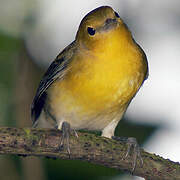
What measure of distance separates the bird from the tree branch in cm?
23

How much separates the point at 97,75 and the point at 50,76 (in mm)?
985

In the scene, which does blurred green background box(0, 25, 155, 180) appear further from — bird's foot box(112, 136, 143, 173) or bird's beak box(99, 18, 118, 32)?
bird's beak box(99, 18, 118, 32)

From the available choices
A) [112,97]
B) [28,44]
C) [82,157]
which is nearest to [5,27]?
[28,44]

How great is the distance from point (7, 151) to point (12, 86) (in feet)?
6.92

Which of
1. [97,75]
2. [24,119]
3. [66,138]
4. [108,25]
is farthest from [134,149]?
[24,119]

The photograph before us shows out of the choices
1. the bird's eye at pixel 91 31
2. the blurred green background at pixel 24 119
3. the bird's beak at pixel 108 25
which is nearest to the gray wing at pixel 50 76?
the blurred green background at pixel 24 119

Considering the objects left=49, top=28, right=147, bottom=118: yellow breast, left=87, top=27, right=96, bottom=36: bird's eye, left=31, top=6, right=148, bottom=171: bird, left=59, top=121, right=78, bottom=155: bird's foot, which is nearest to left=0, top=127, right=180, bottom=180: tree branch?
left=59, top=121, right=78, bottom=155: bird's foot

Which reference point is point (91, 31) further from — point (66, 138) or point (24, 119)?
point (24, 119)

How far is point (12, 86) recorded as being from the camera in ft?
22.8

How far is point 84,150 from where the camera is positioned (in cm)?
536

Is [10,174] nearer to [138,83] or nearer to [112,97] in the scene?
[112,97]

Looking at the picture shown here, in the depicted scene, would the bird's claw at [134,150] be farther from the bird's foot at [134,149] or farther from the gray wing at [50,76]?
the gray wing at [50,76]

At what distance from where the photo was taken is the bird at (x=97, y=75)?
5961mm

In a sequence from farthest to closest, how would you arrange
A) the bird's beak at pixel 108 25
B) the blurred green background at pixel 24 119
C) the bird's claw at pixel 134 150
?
1. the blurred green background at pixel 24 119
2. the bird's beak at pixel 108 25
3. the bird's claw at pixel 134 150
